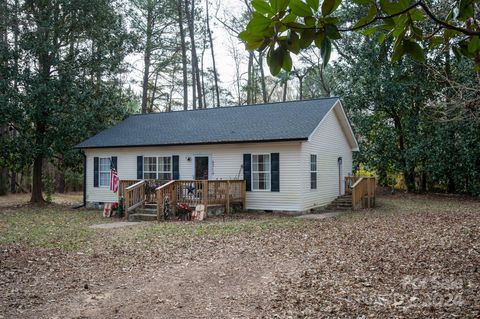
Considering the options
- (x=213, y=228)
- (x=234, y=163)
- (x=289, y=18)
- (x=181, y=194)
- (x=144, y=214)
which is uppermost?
(x=289, y=18)

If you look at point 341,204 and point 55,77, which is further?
point 55,77

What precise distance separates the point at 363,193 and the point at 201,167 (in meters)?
7.05

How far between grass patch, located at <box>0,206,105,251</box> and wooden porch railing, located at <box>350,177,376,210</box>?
32.6ft

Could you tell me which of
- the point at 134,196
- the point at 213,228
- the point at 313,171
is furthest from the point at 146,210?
the point at 313,171

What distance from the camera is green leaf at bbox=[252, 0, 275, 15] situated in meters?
1.95

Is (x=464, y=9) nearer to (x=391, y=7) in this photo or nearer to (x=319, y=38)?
(x=391, y=7)

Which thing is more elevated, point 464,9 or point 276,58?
point 464,9

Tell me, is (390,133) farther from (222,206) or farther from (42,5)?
(42,5)

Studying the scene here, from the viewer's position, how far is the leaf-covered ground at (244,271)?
5238 mm

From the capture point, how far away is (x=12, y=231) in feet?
38.1

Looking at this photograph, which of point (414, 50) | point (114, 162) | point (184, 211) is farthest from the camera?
point (114, 162)

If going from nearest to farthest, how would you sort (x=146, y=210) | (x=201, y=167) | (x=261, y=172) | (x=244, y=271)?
1. (x=244, y=271)
2. (x=146, y=210)
3. (x=261, y=172)
4. (x=201, y=167)

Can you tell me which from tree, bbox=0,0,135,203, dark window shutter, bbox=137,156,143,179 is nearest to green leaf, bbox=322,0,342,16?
dark window shutter, bbox=137,156,143,179

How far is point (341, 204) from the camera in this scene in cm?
1770
